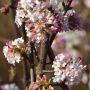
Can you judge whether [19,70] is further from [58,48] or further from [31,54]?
[31,54]

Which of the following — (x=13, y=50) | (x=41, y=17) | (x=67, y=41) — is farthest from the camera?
(x=67, y=41)

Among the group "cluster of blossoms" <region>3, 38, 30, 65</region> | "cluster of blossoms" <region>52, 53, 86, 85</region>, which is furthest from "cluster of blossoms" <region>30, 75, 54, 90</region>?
"cluster of blossoms" <region>3, 38, 30, 65</region>

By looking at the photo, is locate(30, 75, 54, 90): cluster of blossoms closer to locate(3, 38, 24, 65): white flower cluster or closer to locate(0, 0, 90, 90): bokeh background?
Answer: locate(3, 38, 24, 65): white flower cluster

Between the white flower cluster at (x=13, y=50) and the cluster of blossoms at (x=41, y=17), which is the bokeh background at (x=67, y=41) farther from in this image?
the cluster of blossoms at (x=41, y=17)

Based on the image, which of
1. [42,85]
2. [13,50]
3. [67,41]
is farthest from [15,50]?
[67,41]

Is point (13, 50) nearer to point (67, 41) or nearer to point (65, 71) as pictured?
point (65, 71)

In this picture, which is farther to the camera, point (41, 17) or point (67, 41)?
point (67, 41)

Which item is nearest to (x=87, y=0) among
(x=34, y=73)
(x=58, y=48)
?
(x=58, y=48)
